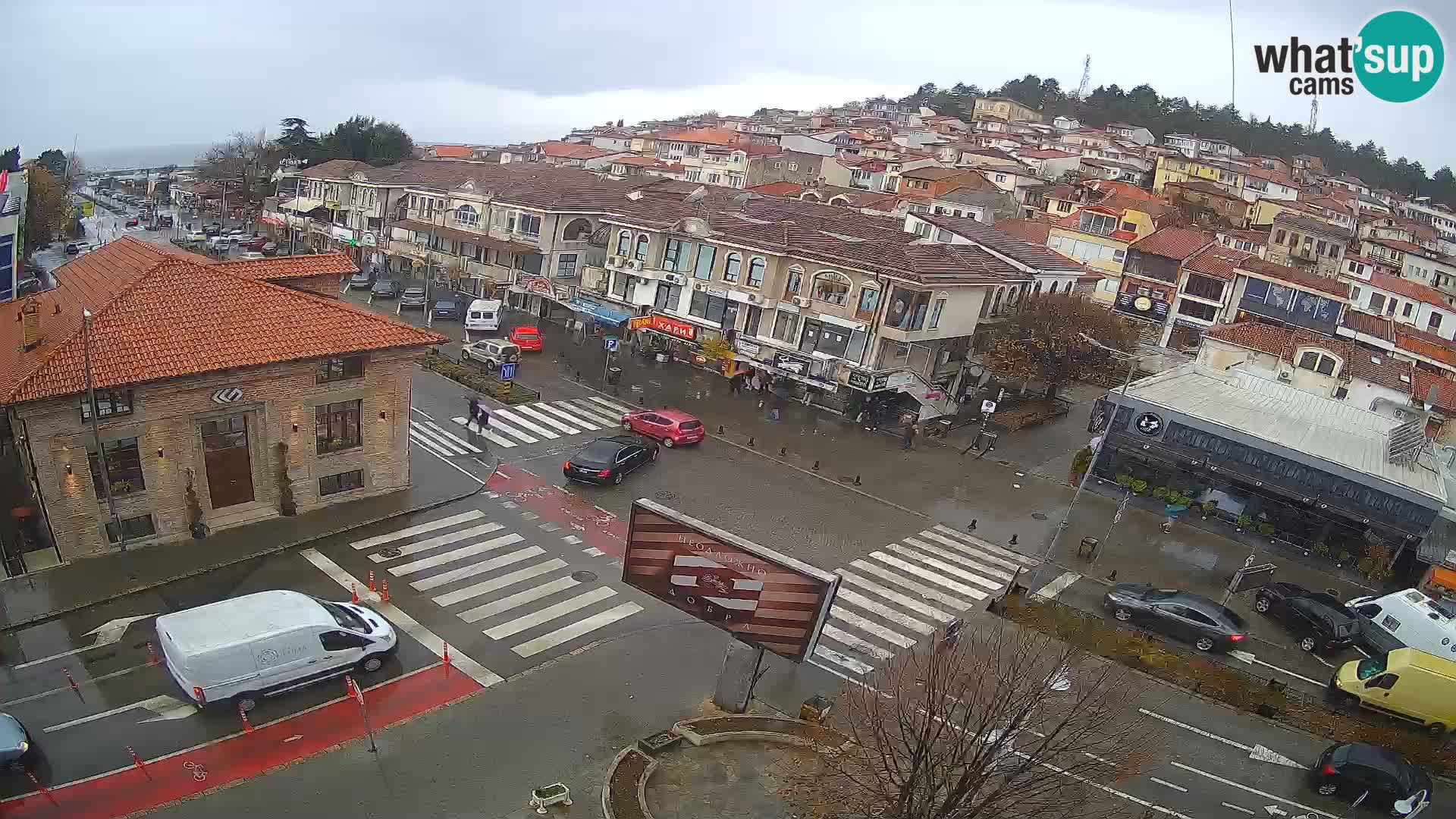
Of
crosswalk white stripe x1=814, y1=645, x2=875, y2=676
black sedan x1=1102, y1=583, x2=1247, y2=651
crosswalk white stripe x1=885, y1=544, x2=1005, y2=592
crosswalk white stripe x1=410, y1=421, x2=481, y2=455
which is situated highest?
black sedan x1=1102, y1=583, x2=1247, y2=651

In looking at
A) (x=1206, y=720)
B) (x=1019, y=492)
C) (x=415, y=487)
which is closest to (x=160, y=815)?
(x=415, y=487)

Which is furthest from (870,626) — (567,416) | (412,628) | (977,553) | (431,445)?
(567,416)

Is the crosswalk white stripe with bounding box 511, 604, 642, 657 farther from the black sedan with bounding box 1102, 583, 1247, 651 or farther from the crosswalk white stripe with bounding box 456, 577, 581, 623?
the black sedan with bounding box 1102, 583, 1247, 651

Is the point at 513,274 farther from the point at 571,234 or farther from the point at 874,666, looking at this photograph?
the point at 874,666

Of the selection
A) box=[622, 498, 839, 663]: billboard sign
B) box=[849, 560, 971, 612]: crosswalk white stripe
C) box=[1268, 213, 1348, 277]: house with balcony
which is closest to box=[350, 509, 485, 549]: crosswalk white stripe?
box=[622, 498, 839, 663]: billboard sign

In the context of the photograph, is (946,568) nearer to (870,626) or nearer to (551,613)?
(870,626)
